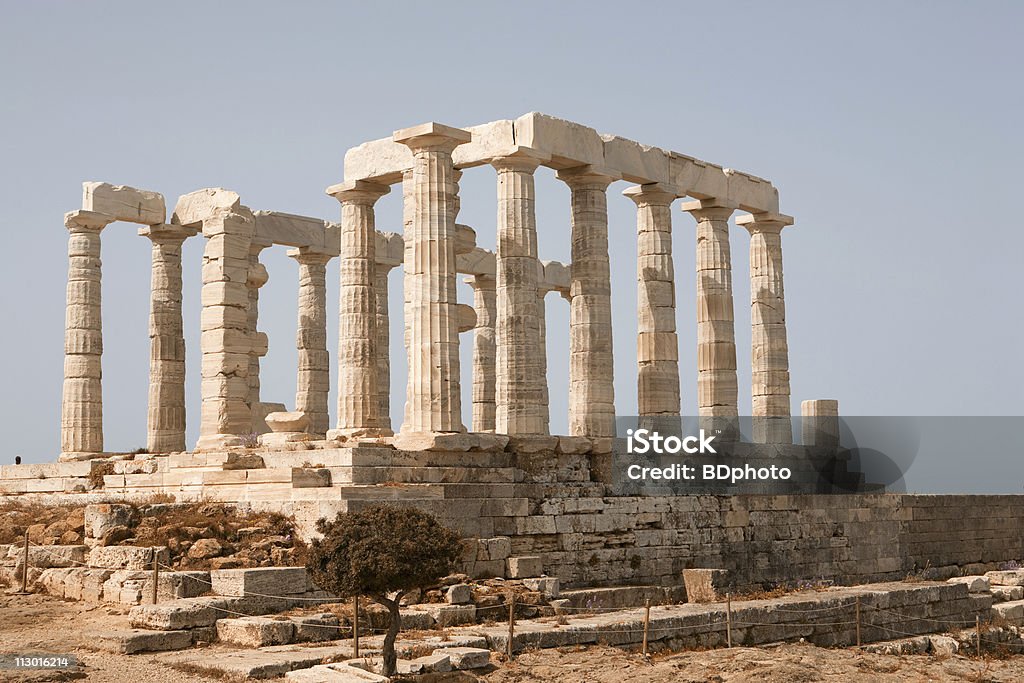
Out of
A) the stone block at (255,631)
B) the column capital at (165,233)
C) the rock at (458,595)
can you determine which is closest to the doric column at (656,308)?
the column capital at (165,233)

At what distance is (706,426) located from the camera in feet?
115

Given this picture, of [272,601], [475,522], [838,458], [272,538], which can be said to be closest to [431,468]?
[475,522]

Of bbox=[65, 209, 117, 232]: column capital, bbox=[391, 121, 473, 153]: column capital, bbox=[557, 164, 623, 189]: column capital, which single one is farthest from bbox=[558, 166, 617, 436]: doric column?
bbox=[65, 209, 117, 232]: column capital

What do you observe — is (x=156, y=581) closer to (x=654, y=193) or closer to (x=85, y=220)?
(x=85, y=220)

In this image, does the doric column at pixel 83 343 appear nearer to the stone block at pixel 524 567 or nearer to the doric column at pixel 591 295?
the doric column at pixel 591 295

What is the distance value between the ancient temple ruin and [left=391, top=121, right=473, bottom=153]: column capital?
0.04 meters

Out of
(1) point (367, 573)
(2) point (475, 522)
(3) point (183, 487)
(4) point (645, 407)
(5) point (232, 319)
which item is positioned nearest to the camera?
(1) point (367, 573)

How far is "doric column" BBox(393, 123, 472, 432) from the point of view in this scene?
2797cm

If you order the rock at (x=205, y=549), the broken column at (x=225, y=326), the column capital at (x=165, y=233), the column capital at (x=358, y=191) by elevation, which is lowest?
the rock at (x=205, y=549)

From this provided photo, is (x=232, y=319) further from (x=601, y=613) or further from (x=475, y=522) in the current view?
(x=601, y=613)

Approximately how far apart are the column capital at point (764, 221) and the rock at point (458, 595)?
18956 mm

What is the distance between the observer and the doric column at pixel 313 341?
37562 millimetres

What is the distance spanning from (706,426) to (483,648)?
17159 mm

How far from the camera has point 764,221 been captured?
37.9 meters
